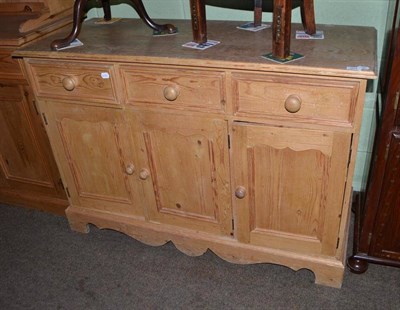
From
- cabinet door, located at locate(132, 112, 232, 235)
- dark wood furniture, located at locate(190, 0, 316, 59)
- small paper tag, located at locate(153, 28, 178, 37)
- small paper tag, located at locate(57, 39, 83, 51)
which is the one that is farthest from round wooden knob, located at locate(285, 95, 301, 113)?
small paper tag, located at locate(57, 39, 83, 51)

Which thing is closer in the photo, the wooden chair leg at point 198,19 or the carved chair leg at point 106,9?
the wooden chair leg at point 198,19

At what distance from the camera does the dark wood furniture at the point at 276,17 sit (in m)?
1.21

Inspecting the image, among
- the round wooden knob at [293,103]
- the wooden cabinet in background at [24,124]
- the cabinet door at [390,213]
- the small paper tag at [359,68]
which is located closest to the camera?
the small paper tag at [359,68]

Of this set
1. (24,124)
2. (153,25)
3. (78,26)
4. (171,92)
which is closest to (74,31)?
(78,26)

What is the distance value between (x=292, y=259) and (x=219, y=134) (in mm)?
589

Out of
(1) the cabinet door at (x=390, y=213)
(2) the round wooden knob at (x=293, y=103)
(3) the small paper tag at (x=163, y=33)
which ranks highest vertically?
(3) the small paper tag at (x=163, y=33)

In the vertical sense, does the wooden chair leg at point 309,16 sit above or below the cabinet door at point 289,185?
above

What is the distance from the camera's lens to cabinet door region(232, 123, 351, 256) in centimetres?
133

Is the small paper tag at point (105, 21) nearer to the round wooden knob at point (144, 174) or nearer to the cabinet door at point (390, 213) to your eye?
the round wooden knob at point (144, 174)

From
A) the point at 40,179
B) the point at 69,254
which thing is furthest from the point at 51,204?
the point at 69,254

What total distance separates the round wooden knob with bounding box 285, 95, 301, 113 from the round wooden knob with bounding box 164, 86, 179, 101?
14.8 inches

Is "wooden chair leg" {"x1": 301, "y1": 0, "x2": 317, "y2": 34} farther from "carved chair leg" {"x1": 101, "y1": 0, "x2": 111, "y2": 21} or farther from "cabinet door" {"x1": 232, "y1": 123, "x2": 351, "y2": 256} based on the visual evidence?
"carved chair leg" {"x1": 101, "y1": 0, "x2": 111, "y2": 21}

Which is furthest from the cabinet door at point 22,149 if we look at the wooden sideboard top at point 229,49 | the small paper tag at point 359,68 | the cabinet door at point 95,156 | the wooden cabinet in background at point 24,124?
the small paper tag at point 359,68

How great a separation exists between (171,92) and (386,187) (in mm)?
809
